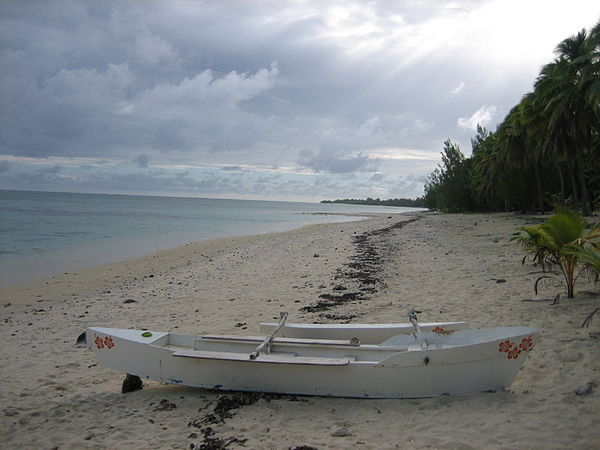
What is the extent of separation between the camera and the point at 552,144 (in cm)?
2708

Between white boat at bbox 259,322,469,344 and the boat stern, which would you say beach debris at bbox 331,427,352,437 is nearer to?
white boat at bbox 259,322,469,344

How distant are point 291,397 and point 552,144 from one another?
28.2 metres

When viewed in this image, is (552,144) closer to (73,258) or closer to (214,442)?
(73,258)

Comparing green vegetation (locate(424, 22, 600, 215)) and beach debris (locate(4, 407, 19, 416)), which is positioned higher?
green vegetation (locate(424, 22, 600, 215))

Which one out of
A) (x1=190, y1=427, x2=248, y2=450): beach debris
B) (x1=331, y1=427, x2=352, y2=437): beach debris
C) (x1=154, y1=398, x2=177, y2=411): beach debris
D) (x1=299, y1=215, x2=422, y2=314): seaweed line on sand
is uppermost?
(x1=299, y1=215, x2=422, y2=314): seaweed line on sand

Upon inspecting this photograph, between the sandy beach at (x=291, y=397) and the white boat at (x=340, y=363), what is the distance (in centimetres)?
14

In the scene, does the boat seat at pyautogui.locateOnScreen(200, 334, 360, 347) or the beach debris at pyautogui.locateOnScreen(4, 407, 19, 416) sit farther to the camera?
the boat seat at pyautogui.locateOnScreen(200, 334, 360, 347)

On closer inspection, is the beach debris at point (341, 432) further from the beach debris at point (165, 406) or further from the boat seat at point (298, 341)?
the beach debris at point (165, 406)

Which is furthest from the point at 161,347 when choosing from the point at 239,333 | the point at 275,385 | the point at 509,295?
the point at 509,295

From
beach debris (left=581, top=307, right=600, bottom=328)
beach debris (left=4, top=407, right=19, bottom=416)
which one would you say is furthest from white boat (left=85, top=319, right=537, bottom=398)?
beach debris (left=581, top=307, right=600, bottom=328)

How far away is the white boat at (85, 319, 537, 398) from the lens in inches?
166

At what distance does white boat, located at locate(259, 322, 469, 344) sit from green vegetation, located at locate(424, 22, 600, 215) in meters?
8.90

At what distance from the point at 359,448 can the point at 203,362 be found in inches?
72.6

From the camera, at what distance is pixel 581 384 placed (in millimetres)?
4121
